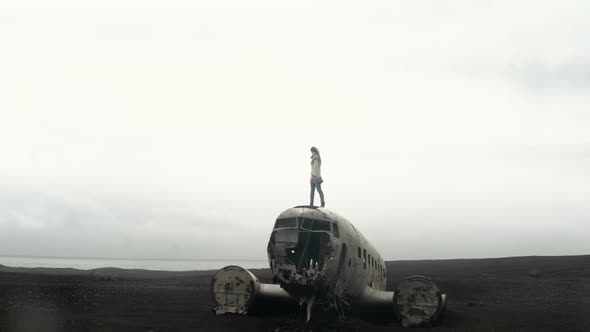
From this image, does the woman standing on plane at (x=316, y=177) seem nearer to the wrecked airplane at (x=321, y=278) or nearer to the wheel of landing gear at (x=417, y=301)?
the wrecked airplane at (x=321, y=278)

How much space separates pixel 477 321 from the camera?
19.4 m

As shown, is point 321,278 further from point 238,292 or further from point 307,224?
point 238,292

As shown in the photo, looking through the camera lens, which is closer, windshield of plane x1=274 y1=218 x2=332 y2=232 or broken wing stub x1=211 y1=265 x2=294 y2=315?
windshield of plane x1=274 y1=218 x2=332 y2=232

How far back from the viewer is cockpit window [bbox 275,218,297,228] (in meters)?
15.7

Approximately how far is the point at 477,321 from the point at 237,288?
31.1 feet

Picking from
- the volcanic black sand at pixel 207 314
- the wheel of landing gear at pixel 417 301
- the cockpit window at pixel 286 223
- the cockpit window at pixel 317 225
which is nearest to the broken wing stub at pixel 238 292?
the volcanic black sand at pixel 207 314

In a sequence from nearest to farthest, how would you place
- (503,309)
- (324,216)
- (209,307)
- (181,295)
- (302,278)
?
(302,278)
(324,216)
(209,307)
(503,309)
(181,295)

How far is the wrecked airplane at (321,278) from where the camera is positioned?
1528cm

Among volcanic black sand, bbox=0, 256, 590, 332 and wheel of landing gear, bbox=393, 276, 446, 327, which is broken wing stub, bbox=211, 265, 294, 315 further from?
wheel of landing gear, bbox=393, 276, 446, 327

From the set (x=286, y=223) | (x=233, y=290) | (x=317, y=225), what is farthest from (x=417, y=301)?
(x=233, y=290)

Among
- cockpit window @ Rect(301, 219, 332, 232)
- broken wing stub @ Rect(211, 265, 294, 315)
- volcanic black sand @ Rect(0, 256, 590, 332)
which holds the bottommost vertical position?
volcanic black sand @ Rect(0, 256, 590, 332)

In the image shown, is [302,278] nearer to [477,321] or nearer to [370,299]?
[370,299]

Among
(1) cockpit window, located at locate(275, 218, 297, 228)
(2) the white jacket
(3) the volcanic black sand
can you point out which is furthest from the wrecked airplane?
(2) the white jacket

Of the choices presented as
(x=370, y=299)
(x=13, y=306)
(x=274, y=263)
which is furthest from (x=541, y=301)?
(x=13, y=306)
